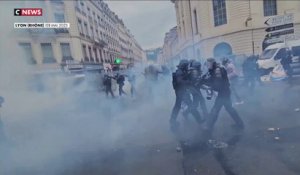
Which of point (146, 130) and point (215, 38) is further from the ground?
point (215, 38)

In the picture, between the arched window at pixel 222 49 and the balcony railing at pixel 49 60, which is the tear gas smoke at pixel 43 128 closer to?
the balcony railing at pixel 49 60

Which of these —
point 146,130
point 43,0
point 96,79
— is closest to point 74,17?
point 43,0

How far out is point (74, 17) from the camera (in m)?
17.7

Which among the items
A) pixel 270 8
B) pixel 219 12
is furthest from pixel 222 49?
pixel 270 8

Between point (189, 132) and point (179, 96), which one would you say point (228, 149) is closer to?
point (189, 132)

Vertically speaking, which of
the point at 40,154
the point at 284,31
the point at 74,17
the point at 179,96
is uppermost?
the point at 74,17

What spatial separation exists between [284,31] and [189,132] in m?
7.18

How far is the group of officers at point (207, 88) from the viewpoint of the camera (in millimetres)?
4414

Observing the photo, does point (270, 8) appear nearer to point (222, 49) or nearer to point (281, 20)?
point (222, 49)

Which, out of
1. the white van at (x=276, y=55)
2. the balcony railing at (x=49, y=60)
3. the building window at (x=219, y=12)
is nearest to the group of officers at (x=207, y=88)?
the white van at (x=276, y=55)

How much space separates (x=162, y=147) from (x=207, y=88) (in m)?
1.79

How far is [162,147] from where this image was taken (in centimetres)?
410

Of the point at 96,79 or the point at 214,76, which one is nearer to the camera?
the point at 214,76

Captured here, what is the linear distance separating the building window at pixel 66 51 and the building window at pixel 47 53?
42.5 inches
